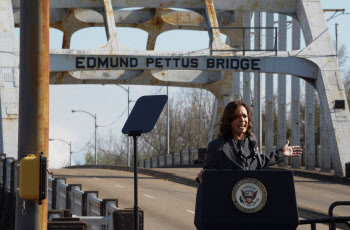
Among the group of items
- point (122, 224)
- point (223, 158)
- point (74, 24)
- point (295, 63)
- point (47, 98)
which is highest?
point (74, 24)

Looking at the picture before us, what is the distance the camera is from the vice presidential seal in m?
6.83

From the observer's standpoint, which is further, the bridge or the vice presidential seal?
the bridge

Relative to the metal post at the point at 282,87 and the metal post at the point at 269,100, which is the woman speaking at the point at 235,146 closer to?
the metal post at the point at 282,87

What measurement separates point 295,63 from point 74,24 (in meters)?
20.3

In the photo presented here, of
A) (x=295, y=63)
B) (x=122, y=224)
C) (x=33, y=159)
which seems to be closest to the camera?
(x=33, y=159)

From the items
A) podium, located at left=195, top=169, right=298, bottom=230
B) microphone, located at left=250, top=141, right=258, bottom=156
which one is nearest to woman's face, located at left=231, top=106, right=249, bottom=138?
microphone, located at left=250, top=141, right=258, bottom=156

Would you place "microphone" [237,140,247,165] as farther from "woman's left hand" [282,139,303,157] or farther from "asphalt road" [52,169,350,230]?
"asphalt road" [52,169,350,230]

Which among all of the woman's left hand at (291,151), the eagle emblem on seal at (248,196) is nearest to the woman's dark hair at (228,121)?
the woman's left hand at (291,151)

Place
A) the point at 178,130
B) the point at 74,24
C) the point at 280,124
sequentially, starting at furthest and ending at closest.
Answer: the point at 178,130 < the point at 74,24 < the point at 280,124

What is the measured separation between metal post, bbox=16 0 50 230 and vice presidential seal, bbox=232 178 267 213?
2.70 meters

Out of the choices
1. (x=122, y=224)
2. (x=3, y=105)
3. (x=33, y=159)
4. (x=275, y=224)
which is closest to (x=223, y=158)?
(x=275, y=224)

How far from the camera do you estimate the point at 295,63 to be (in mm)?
36844

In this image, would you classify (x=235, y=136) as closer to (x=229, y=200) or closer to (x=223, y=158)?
(x=223, y=158)

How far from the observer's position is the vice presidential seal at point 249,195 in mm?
6832
